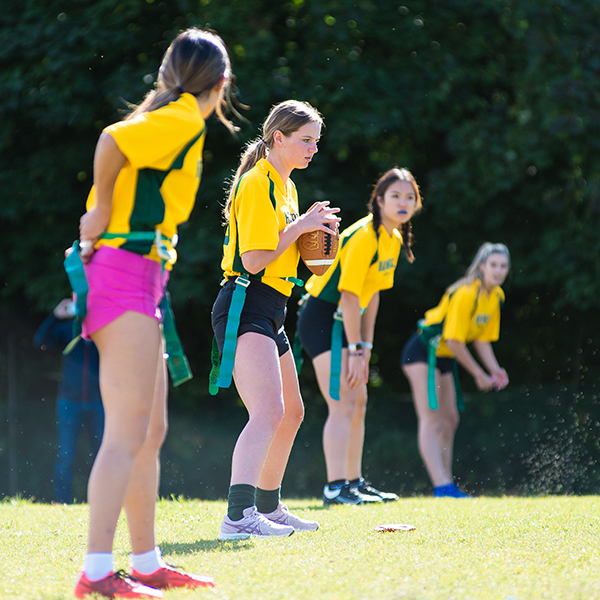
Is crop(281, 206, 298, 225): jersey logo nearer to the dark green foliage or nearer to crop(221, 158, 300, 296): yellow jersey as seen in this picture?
crop(221, 158, 300, 296): yellow jersey

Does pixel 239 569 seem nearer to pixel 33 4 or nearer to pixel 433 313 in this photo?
pixel 433 313

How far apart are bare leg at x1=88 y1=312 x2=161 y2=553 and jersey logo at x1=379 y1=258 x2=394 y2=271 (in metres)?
3.28

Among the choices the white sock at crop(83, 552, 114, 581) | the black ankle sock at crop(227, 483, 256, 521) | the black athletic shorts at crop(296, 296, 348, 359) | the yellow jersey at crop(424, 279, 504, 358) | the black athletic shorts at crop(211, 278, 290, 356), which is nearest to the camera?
the white sock at crop(83, 552, 114, 581)

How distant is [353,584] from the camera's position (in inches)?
102

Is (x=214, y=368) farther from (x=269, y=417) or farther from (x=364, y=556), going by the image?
(x=364, y=556)

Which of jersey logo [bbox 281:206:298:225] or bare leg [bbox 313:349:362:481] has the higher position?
jersey logo [bbox 281:206:298:225]

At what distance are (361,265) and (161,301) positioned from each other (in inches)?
116

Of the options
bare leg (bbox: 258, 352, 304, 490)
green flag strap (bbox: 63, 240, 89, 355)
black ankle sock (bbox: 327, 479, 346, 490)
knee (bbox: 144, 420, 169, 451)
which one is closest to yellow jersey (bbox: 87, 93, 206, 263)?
green flag strap (bbox: 63, 240, 89, 355)

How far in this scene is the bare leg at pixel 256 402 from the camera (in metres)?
3.64

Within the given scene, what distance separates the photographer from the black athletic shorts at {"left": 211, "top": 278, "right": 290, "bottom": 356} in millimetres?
3775

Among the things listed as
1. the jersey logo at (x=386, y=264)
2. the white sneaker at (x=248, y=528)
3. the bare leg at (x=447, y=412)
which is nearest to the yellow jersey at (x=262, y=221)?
the white sneaker at (x=248, y=528)

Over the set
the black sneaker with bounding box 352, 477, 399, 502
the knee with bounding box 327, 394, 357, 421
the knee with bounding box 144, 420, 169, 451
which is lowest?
the black sneaker with bounding box 352, 477, 399, 502

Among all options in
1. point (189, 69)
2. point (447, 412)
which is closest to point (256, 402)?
point (189, 69)

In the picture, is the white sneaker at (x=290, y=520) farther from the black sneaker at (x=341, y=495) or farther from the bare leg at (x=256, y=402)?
the black sneaker at (x=341, y=495)
